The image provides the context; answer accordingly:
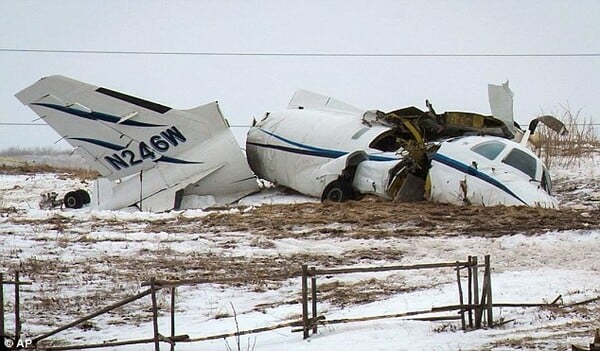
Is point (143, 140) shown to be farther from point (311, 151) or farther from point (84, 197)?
point (311, 151)

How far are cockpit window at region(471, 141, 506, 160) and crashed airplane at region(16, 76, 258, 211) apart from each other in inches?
232

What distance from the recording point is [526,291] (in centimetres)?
1204

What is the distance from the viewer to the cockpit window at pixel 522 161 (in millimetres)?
19656

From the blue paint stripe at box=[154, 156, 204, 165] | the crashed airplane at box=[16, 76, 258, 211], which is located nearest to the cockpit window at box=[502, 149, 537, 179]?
the crashed airplane at box=[16, 76, 258, 211]

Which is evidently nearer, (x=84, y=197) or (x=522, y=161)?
(x=522, y=161)

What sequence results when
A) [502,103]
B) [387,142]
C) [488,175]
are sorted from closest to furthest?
1. [488,175]
2. [387,142]
3. [502,103]

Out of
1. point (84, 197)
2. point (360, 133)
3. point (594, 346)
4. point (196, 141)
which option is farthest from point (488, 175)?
A: point (594, 346)

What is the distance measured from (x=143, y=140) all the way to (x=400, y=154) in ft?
19.3

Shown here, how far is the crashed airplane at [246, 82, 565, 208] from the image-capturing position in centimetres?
1947

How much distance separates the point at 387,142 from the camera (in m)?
23.0

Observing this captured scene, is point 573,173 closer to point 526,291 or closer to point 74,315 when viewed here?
point 526,291

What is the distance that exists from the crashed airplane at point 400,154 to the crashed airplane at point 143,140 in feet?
4.18

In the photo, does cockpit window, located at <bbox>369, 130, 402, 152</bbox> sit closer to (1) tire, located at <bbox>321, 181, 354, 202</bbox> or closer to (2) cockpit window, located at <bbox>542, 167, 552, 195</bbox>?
(1) tire, located at <bbox>321, 181, 354, 202</bbox>

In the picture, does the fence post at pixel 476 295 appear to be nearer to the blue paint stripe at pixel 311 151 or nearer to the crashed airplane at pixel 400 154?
the crashed airplane at pixel 400 154
